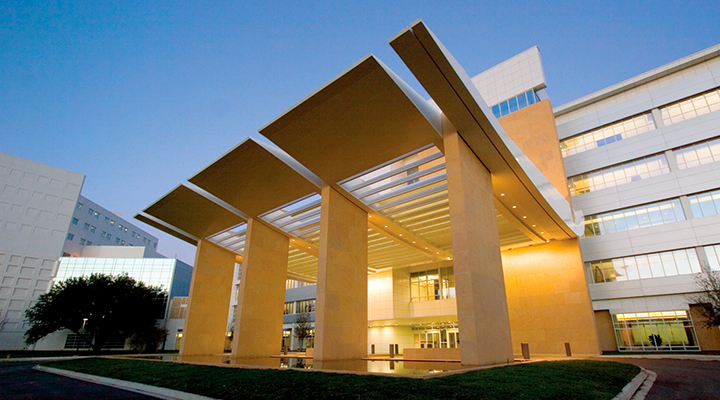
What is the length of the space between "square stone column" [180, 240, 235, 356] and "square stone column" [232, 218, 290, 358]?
622 centimetres

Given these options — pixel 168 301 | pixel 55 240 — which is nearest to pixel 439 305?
pixel 168 301

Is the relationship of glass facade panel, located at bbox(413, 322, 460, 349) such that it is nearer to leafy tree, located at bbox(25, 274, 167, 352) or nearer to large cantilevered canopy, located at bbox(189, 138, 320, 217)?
large cantilevered canopy, located at bbox(189, 138, 320, 217)

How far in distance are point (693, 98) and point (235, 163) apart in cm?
3235

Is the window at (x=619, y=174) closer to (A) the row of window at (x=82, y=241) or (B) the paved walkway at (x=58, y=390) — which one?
(B) the paved walkway at (x=58, y=390)

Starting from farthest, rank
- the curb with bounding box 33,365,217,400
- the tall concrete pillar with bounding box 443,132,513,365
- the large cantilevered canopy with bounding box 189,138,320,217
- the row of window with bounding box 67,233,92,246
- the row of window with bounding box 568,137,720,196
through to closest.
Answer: the row of window with bounding box 67,233,92,246
the row of window with bounding box 568,137,720,196
the large cantilevered canopy with bounding box 189,138,320,217
the tall concrete pillar with bounding box 443,132,513,365
the curb with bounding box 33,365,217,400

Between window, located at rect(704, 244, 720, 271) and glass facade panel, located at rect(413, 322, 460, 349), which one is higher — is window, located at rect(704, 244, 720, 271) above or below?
above

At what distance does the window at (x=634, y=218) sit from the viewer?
26.2 metres

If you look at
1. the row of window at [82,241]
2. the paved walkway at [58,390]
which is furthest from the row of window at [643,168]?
the row of window at [82,241]

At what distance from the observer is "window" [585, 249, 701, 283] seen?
24812 mm

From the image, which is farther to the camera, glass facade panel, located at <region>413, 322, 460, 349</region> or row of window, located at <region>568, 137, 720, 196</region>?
glass facade panel, located at <region>413, 322, 460, 349</region>

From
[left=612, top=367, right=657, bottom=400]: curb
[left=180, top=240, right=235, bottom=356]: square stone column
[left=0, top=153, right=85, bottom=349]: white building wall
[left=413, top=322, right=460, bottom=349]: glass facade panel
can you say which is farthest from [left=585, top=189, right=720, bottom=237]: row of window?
[left=0, top=153, right=85, bottom=349]: white building wall

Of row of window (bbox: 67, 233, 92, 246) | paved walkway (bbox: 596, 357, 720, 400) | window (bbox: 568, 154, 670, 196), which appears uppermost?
row of window (bbox: 67, 233, 92, 246)

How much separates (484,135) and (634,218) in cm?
1934

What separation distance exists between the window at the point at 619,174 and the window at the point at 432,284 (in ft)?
42.2
